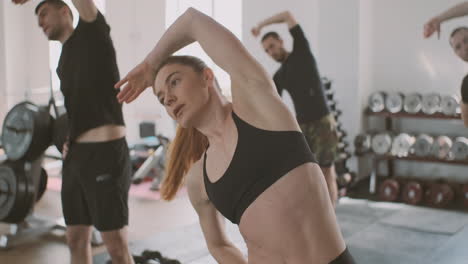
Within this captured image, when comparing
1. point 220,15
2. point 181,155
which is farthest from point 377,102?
point 181,155

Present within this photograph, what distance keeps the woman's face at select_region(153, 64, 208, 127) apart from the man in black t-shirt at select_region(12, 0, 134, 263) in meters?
1.07

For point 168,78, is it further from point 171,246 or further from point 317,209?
point 171,246

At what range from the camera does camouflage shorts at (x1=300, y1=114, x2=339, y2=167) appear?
345cm

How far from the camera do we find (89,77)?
6.80 ft

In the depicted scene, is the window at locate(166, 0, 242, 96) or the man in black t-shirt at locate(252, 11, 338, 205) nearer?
the man in black t-shirt at locate(252, 11, 338, 205)

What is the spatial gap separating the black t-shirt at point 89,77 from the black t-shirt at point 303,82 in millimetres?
1496

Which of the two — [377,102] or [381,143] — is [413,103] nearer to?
[377,102]

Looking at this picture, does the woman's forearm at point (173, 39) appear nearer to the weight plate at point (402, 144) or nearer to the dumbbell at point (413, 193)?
the dumbbell at point (413, 193)

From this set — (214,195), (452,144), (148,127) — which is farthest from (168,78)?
(148,127)

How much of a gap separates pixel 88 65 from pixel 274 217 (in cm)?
127

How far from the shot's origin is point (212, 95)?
110 cm

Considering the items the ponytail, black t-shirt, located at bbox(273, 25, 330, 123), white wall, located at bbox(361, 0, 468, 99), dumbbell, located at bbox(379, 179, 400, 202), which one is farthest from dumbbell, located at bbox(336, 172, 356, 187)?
the ponytail

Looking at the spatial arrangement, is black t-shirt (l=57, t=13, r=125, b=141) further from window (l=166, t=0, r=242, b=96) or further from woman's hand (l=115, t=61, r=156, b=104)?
window (l=166, t=0, r=242, b=96)

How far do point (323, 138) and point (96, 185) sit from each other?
1.75 metres
